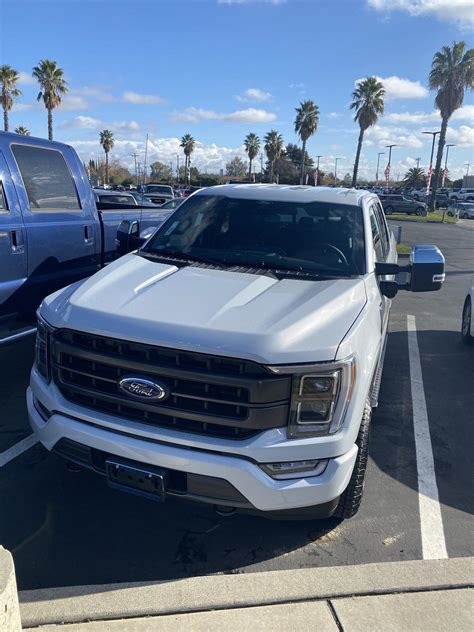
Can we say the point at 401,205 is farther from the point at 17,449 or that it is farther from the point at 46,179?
the point at 17,449

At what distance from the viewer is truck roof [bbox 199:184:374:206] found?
→ 14.2 ft

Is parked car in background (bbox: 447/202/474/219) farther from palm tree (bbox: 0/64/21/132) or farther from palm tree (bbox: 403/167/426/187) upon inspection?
palm tree (bbox: 403/167/426/187)

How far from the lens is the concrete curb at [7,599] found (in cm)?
188

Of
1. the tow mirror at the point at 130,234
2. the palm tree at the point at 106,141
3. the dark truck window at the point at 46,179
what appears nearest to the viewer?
the dark truck window at the point at 46,179

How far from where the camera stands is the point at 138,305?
2.84 meters

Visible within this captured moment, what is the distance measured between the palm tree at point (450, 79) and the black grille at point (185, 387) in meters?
43.0

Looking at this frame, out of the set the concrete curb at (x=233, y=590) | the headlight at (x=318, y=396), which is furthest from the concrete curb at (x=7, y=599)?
the headlight at (x=318, y=396)

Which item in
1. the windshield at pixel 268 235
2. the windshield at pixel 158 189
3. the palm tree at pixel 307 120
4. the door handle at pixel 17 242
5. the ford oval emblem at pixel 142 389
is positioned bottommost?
the ford oval emblem at pixel 142 389

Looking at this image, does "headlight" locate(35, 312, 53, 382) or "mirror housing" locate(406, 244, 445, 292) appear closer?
"headlight" locate(35, 312, 53, 382)

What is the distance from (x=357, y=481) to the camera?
2.91 meters

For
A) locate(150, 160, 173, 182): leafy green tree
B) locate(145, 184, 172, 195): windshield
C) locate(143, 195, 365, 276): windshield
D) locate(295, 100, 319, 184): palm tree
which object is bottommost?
locate(143, 195, 365, 276): windshield

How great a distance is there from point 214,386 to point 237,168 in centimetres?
10276

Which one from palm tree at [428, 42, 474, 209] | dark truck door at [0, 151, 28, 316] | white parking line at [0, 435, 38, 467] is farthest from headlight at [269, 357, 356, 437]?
palm tree at [428, 42, 474, 209]

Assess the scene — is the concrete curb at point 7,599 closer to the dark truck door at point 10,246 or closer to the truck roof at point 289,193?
the dark truck door at point 10,246
